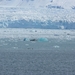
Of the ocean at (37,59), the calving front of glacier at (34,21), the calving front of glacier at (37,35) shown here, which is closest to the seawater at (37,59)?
the ocean at (37,59)

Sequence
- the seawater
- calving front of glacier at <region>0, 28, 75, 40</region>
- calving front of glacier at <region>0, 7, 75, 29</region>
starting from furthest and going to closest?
calving front of glacier at <region>0, 7, 75, 29</region>
calving front of glacier at <region>0, 28, 75, 40</region>
the seawater

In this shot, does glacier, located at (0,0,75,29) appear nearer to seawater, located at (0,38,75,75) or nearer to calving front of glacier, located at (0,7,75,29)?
calving front of glacier, located at (0,7,75,29)

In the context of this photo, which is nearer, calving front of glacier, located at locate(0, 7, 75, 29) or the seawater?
the seawater

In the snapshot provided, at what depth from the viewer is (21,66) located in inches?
899

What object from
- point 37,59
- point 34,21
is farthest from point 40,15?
point 37,59

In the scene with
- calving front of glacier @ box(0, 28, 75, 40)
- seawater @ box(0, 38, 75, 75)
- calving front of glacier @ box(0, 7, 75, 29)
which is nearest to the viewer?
seawater @ box(0, 38, 75, 75)

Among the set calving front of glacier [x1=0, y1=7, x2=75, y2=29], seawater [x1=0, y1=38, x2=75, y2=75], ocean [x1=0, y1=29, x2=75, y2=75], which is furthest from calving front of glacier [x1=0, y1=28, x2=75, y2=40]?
seawater [x1=0, y1=38, x2=75, y2=75]

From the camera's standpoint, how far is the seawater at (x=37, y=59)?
2127cm

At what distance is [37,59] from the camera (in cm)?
2694

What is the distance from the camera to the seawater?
21266 mm

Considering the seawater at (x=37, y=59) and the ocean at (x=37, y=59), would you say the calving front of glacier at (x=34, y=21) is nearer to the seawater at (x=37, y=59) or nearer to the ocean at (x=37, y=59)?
the ocean at (x=37, y=59)

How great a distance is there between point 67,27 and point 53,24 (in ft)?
8.06

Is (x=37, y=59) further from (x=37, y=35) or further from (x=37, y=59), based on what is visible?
(x=37, y=35)

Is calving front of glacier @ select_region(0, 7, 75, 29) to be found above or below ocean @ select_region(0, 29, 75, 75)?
below
